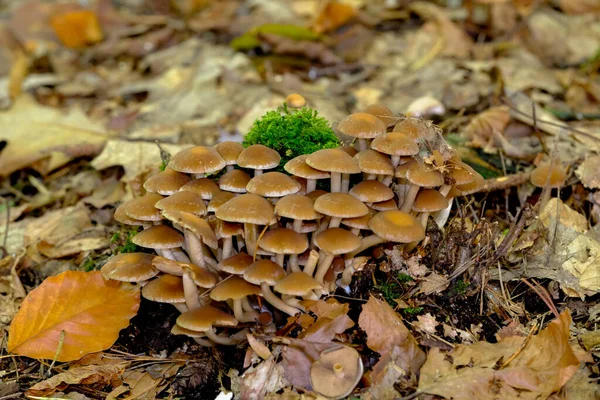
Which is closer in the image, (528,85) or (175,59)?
(528,85)

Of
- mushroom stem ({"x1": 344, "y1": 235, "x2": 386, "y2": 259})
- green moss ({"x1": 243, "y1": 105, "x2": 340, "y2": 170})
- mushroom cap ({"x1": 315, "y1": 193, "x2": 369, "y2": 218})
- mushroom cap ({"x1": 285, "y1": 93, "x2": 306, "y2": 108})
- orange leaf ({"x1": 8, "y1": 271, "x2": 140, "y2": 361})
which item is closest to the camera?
mushroom cap ({"x1": 315, "y1": 193, "x2": 369, "y2": 218})

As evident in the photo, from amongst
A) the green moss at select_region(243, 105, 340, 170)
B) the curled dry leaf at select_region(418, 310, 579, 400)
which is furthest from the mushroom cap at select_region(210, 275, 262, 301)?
the curled dry leaf at select_region(418, 310, 579, 400)

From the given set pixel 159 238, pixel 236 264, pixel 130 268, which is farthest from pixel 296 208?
pixel 130 268

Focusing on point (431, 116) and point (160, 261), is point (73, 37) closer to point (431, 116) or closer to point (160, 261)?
point (431, 116)

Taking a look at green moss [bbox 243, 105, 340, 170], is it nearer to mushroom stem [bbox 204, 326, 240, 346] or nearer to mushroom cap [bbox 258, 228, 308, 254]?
mushroom cap [bbox 258, 228, 308, 254]

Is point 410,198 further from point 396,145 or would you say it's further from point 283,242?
point 283,242

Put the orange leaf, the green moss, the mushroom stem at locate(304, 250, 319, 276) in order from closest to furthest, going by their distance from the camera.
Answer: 1. the mushroom stem at locate(304, 250, 319, 276)
2. the orange leaf
3. the green moss

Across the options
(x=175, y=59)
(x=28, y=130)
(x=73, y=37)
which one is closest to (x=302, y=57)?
(x=175, y=59)
